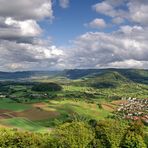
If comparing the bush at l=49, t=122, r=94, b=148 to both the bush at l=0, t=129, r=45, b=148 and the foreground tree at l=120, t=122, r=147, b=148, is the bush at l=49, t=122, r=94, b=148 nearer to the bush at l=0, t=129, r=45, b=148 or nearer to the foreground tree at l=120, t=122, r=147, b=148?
the bush at l=0, t=129, r=45, b=148

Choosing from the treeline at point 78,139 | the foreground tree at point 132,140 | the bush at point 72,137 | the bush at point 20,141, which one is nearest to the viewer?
the bush at point 72,137

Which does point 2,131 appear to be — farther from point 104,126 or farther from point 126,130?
point 126,130

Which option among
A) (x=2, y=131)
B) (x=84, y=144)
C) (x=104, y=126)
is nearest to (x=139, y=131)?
(x=104, y=126)

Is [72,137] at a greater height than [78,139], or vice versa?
[72,137]

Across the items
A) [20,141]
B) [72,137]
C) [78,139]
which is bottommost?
[20,141]

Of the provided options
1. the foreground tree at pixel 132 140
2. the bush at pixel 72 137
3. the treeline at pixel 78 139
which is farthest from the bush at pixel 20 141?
the foreground tree at pixel 132 140

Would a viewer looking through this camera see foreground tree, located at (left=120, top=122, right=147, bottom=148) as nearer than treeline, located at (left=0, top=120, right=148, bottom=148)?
No

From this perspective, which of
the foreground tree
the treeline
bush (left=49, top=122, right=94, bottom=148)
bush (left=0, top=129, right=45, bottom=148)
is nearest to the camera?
bush (left=49, top=122, right=94, bottom=148)

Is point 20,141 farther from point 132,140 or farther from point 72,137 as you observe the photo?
point 132,140

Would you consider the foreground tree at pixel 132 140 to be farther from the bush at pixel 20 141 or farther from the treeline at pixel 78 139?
the bush at pixel 20 141

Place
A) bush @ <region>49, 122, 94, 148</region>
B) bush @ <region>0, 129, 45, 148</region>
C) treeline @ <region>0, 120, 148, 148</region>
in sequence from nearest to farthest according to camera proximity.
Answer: bush @ <region>49, 122, 94, 148</region>, treeline @ <region>0, 120, 148, 148</region>, bush @ <region>0, 129, 45, 148</region>

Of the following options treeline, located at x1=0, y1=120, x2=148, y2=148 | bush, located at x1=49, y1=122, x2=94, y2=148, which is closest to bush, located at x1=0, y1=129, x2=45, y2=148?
treeline, located at x1=0, y1=120, x2=148, y2=148

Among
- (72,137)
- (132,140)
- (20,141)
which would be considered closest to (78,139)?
(72,137)
